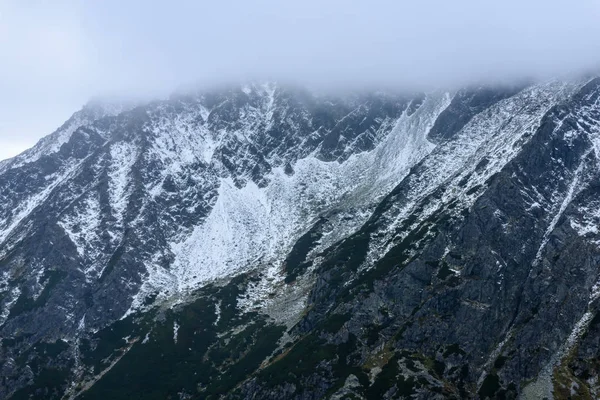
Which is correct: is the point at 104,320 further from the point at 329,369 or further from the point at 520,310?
the point at 520,310

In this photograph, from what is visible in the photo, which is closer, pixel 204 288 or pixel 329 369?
pixel 329 369

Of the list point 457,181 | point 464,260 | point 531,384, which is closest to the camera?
point 531,384

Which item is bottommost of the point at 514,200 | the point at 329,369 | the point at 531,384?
the point at 531,384

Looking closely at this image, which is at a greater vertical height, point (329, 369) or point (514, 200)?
point (514, 200)

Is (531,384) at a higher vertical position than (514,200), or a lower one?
lower

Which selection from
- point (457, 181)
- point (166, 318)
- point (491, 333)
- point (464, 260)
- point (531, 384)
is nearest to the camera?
point (531, 384)

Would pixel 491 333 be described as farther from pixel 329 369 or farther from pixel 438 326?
pixel 329 369

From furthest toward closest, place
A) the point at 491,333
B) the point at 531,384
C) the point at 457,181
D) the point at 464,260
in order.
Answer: the point at 457,181
the point at 464,260
the point at 491,333
the point at 531,384

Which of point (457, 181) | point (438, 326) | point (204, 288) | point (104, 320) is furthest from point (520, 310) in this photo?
point (104, 320)

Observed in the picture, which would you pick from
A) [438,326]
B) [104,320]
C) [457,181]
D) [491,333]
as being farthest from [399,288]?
[104,320]
